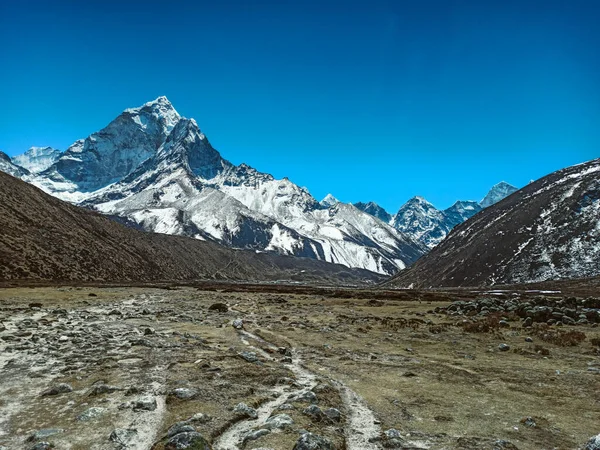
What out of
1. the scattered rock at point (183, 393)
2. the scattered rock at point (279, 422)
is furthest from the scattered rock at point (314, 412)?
the scattered rock at point (183, 393)

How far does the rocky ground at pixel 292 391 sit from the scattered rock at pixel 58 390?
4 cm

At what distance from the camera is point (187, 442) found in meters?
9.69

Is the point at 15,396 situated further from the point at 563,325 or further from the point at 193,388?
the point at 563,325

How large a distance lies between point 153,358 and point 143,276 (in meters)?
177

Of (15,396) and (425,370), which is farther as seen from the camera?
(425,370)

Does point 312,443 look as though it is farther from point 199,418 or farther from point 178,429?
point 199,418

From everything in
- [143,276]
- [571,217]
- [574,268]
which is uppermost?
[571,217]

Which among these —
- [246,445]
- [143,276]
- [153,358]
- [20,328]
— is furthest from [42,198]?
[246,445]

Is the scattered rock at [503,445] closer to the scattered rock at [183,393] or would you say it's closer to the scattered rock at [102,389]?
the scattered rock at [183,393]

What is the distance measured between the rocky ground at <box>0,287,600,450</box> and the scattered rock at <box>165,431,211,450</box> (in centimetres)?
3

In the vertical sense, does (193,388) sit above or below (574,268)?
below

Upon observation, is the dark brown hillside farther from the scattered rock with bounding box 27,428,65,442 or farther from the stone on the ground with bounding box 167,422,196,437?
the stone on the ground with bounding box 167,422,196,437

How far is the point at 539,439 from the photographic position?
11.1 metres

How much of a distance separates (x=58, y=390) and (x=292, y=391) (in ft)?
26.0
